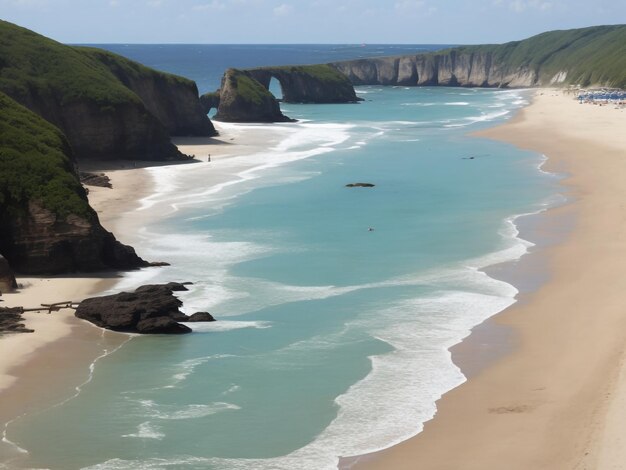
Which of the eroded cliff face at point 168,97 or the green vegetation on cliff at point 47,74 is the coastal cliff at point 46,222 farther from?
the eroded cliff face at point 168,97

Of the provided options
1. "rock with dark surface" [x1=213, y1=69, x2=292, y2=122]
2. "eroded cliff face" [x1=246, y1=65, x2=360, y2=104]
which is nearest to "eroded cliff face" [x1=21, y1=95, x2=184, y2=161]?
"rock with dark surface" [x1=213, y1=69, x2=292, y2=122]

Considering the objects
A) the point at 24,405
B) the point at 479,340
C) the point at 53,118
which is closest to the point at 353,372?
the point at 479,340

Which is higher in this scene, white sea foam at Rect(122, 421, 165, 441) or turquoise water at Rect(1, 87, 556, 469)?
turquoise water at Rect(1, 87, 556, 469)

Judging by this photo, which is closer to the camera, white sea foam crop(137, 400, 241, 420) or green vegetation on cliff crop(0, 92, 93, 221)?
white sea foam crop(137, 400, 241, 420)

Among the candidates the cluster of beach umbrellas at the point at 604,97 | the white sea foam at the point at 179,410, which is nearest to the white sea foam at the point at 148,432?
the white sea foam at the point at 179,410

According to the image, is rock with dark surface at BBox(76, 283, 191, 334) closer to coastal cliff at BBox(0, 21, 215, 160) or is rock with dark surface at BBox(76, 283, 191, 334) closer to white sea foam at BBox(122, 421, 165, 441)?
white sea foam at BBox(122, 421, 165, 441)

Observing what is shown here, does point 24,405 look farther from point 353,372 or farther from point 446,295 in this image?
point 446,295
